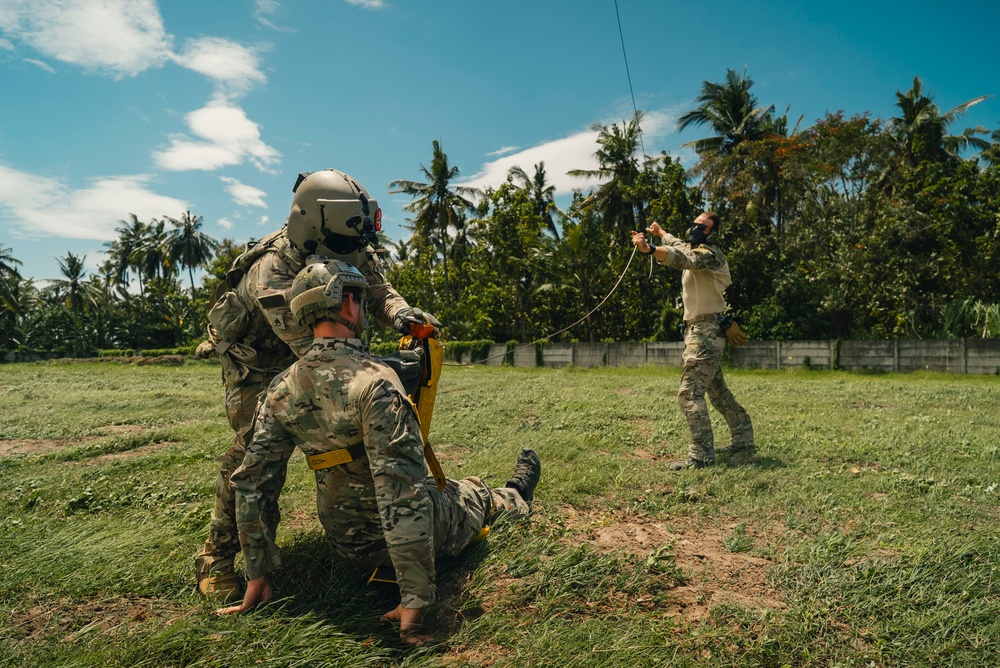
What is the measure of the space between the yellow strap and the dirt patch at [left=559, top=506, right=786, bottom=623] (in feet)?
5.91

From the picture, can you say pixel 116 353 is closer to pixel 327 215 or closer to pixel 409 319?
pixel 327 215

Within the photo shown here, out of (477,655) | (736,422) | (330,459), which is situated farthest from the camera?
(736,422)

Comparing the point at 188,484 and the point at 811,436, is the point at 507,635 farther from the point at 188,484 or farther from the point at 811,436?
the point at 811,436

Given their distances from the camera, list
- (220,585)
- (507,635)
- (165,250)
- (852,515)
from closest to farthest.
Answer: (507,635)
(220,585)
(852,515)
(165,250)

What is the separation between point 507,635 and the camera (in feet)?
10.4

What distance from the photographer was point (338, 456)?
331cm

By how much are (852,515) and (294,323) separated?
4102 mm

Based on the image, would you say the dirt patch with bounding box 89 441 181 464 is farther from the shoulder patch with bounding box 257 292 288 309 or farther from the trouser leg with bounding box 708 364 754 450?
the trouser leg with bounding box 708 364 754 450

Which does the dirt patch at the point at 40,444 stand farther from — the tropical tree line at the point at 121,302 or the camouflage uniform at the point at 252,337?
the tropical tree line at the point at 121,302

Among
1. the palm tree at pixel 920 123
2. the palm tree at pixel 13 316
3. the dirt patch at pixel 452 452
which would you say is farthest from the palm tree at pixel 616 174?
the palm tree at pixel 13 316

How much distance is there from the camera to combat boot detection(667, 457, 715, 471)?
637 cm

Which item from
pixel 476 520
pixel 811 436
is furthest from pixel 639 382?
pixel 476 520

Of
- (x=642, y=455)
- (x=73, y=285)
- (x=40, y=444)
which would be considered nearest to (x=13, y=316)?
(x=73, y=285)

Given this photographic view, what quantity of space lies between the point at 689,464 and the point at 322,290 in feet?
14.7
